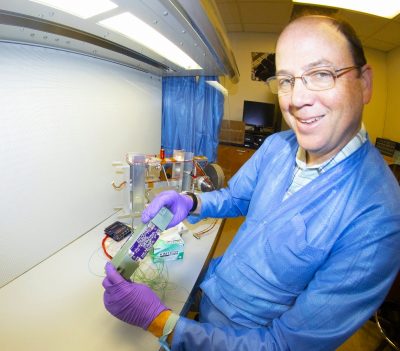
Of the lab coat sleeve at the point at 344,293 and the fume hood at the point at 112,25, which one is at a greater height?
the fume hood at the point at 112,25

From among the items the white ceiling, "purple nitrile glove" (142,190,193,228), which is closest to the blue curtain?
"purple nitrile glove" (142,190,193,228)

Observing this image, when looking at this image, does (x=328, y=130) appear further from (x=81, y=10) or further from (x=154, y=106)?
(x=154, y=106)

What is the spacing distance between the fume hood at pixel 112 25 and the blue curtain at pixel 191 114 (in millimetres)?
783

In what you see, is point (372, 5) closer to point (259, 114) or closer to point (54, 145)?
point (54, 145)

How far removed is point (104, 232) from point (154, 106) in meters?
1.05

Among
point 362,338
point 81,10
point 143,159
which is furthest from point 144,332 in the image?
point 362,338

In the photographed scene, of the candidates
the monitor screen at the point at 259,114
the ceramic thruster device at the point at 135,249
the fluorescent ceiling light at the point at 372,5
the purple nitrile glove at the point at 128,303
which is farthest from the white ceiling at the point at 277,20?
the purple nitrile glove at the point at 128,303

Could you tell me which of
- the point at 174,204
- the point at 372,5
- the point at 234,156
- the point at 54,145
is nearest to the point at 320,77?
the point at 174,204

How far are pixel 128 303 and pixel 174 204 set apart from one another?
1.38ft

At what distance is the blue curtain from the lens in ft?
5.77

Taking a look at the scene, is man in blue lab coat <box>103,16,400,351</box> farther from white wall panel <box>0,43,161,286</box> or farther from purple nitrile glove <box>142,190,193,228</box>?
white wall panel <box>0,43,161,286</box>

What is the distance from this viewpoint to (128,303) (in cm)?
65

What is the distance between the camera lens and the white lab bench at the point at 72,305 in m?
0.65

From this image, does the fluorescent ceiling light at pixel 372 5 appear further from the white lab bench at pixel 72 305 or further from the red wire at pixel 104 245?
the red wire at pixel 104 245
